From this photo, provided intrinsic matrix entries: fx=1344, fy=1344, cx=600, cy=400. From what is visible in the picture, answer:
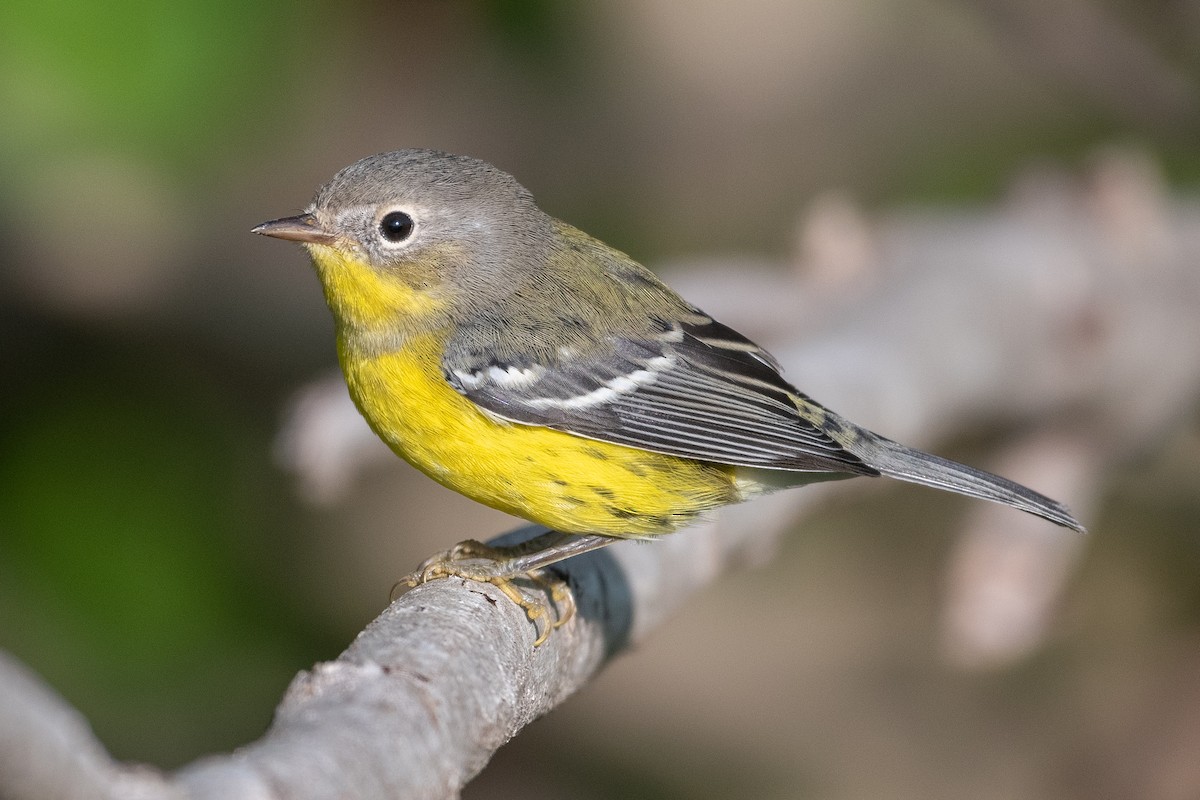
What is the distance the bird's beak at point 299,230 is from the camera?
349cm

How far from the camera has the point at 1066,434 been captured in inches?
219

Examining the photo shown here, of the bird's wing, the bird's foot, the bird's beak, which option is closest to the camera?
the bird's foot

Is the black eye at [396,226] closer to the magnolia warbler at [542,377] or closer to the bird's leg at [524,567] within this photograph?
the magnolia warbler at [542,377]

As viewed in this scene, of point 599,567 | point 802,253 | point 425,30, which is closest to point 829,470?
point 599,567

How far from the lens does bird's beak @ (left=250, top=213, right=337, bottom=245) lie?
3488 mm

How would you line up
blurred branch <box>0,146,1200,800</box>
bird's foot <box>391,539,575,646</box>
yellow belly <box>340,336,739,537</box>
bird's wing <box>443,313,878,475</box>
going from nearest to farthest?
1. blurred branch <box>0,146,1200,800</box>
2. bird's foot <box>391,539,575,646</box>
3. yellow belly <box>340,336,739,537</box>
4. bird's wing <box>443,313,878,475</box>

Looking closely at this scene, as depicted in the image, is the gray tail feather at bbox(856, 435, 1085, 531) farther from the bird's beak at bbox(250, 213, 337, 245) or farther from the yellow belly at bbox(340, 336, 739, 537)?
the bird's beak at bbox(250, 213, 337, 245)

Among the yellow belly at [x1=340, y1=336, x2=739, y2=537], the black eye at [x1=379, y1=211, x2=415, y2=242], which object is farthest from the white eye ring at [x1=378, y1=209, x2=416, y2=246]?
the yellow belly at [x1=340, y1=336, x2=739, y2=537]

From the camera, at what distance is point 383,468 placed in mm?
7000

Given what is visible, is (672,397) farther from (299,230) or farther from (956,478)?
(299,230)

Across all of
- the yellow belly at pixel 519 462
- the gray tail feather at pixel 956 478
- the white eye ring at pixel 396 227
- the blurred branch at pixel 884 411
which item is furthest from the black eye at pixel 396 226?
the gray tail feather at pixel 956 478

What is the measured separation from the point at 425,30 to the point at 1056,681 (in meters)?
4.48

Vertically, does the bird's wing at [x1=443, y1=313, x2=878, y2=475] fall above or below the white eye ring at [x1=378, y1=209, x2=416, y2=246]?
below

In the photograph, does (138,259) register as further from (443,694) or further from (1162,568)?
(1162,568)
